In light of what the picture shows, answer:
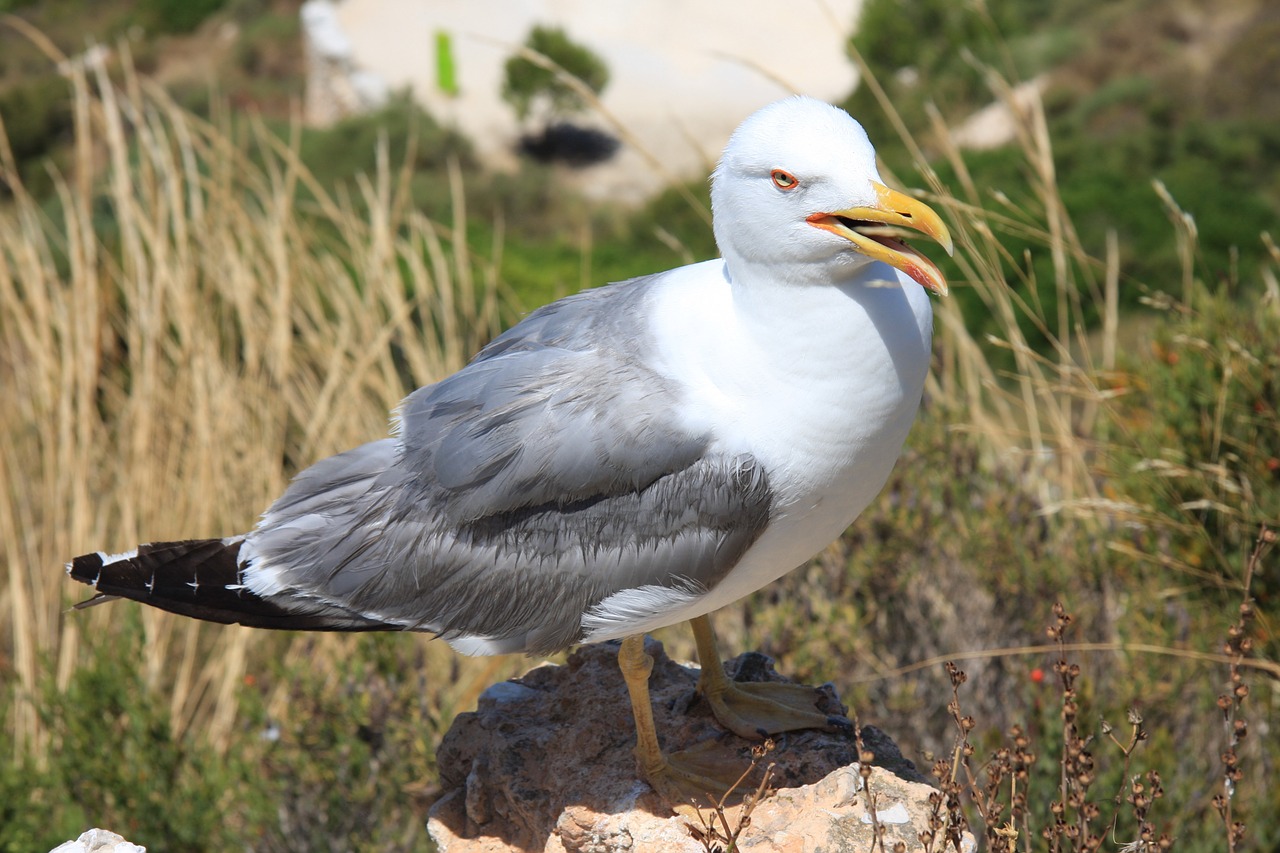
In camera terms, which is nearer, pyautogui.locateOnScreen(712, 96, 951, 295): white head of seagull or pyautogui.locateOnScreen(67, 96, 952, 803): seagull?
pyautogui.locateOnScreen(712, 96, 951, 295): white head of seagull

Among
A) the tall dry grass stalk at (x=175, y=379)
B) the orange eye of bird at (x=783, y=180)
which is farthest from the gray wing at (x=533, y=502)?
the tall dry grass stalk at (x=175, y=379)

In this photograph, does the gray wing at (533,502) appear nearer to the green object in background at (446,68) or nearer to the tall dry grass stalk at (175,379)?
the tall dry grass stalk at (175,379)

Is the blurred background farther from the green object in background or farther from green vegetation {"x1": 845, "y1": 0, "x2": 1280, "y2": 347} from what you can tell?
the green object in background

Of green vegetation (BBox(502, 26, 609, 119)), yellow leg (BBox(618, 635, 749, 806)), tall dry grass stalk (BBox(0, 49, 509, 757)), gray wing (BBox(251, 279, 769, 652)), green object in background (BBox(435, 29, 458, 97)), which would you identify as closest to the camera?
gray wing (BBox(251, 279, 769, 652))

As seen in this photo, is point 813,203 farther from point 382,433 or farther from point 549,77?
point 549,77

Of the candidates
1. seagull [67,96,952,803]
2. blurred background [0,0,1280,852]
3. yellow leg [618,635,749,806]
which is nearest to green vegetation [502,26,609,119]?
blurred background [0,0,1280,852]

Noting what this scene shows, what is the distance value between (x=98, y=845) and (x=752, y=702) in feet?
4.80

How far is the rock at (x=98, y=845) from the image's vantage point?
2.06 m

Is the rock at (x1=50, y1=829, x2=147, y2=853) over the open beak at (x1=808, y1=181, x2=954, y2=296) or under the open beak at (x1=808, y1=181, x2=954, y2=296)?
under

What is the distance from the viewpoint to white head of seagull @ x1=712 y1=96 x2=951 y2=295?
2.24 m

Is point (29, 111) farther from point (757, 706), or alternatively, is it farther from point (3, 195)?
point (757, 706)

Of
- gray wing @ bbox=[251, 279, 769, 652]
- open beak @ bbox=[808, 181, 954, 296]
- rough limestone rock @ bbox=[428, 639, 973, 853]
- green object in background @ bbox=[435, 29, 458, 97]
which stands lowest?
green object in background @ bbox=[435, 29, 458, 97]

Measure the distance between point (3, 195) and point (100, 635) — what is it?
1561 cm

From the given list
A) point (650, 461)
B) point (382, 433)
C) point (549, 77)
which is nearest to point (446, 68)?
point (549, 77)
